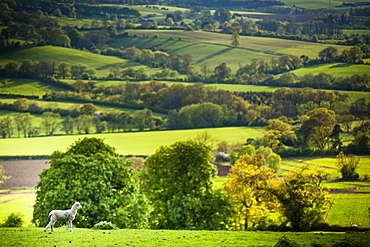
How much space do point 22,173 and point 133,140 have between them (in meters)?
23.2

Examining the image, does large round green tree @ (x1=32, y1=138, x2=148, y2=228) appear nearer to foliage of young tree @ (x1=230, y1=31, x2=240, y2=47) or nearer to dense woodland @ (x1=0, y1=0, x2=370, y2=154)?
dense woodland @ (x1=0, y1=0, x2=370, y2=154)

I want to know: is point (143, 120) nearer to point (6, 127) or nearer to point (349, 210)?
point (6, 127)

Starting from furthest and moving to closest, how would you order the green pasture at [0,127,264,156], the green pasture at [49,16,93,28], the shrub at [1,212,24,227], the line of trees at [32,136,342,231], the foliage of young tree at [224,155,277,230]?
the green pasture at [49,16,93,28] → the green pasture at [0,127,264,156] → the foliage of young tree at [224,155,277,230] → the shrub at [1,212,24,227] → the line of trees at [32,136,342,231]

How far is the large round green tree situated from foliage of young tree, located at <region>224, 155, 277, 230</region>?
Answer: 1203 centimetres

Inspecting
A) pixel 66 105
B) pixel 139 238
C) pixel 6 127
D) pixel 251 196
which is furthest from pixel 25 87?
pixel 139 238

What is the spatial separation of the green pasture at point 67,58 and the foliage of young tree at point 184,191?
3744 inches

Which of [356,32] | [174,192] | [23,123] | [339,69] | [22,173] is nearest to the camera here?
[174,192]

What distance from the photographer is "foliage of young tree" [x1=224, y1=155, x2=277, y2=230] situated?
3897cm

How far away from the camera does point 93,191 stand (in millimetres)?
28594

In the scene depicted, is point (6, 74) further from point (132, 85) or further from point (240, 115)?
point (240, 115)

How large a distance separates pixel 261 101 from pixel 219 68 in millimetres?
34669

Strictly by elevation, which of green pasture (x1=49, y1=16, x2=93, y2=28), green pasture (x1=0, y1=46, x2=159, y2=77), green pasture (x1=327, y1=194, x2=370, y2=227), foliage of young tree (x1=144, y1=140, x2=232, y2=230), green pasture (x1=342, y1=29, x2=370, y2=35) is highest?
green pasture (x1=49, y1=16, x2=93, y2=28)

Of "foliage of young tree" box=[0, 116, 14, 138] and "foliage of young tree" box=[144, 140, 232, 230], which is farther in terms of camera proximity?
"foliage of young tree" box=[0, 116, 14, 138]

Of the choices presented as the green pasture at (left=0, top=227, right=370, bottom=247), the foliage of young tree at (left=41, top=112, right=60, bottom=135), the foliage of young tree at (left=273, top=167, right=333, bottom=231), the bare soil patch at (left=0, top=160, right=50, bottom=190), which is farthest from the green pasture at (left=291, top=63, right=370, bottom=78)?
the green pasture at (left=0, top=227, right=370, bottom=247)
